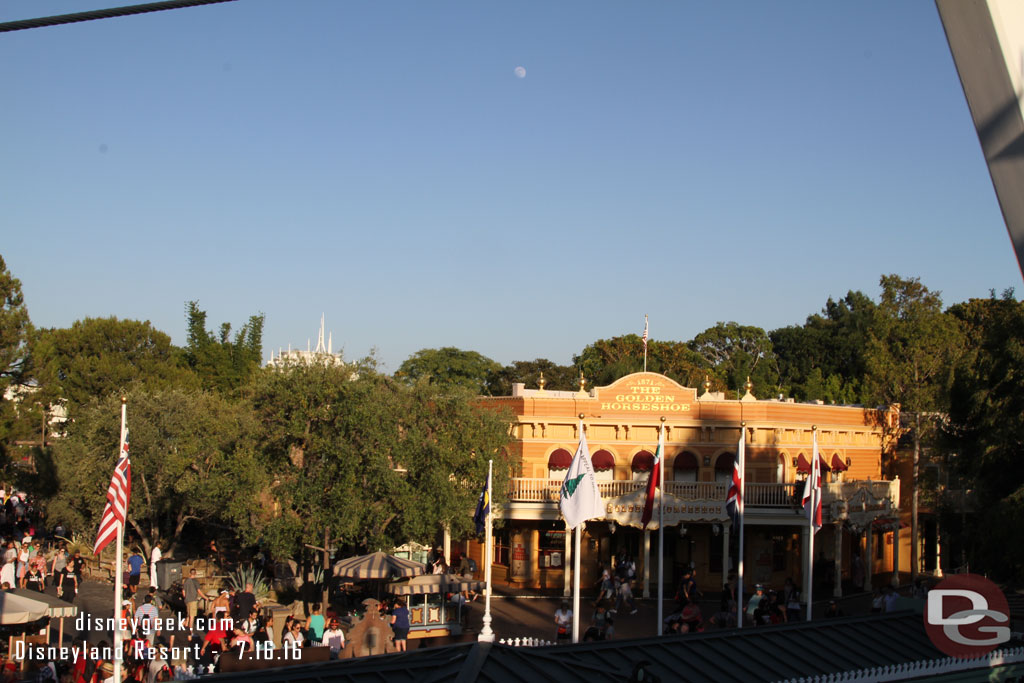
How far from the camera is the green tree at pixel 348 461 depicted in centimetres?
2233

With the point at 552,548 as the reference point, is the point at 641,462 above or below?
above

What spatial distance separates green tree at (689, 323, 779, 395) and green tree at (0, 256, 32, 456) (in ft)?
181

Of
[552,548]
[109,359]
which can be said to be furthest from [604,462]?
[109,359]

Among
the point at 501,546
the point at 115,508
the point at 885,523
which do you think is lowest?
the point at 501,546

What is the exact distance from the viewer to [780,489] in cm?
2872

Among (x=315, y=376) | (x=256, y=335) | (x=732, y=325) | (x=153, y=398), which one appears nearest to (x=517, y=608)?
(x=315, y=376)

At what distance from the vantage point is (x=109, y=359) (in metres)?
49.3

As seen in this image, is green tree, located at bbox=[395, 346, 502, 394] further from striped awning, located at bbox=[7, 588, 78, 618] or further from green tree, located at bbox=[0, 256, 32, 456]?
striped awning, located at bbox=[7, 588, 78, 618]

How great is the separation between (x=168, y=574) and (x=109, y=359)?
3126 cm

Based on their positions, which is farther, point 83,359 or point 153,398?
point 83,359

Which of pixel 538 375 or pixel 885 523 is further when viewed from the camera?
pixel 538 375

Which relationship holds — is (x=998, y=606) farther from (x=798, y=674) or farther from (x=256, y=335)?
(x=256, y=335)

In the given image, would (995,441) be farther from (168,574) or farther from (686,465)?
(168,574)

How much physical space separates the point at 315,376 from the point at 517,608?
936 centimetres
